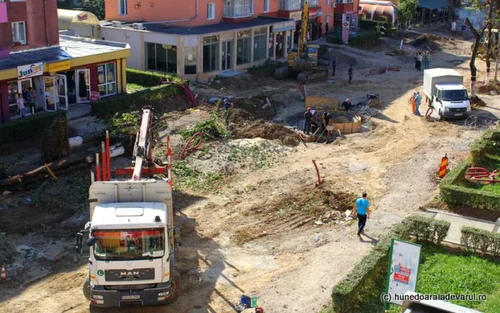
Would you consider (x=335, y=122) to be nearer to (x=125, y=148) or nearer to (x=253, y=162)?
(x=253, y=162)

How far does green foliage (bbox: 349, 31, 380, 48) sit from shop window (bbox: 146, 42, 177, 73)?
75.6 feet

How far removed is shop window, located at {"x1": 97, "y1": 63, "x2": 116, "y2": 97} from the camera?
40.2 m

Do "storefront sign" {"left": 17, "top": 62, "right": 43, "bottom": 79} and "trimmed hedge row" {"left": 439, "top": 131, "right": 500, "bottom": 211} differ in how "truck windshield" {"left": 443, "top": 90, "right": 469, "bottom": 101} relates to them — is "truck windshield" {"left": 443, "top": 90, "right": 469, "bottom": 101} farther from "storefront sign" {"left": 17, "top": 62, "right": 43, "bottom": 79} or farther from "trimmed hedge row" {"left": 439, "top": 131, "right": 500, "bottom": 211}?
"storefront sign" {"left": 17, "top": 62, "right": 43, "bottom": 79}

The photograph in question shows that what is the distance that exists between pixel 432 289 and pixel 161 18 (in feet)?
121

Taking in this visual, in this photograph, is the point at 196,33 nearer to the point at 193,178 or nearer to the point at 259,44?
the point at 259,44

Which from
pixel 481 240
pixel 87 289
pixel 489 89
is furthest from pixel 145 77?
pixel 481 240

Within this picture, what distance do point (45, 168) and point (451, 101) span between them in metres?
23.9

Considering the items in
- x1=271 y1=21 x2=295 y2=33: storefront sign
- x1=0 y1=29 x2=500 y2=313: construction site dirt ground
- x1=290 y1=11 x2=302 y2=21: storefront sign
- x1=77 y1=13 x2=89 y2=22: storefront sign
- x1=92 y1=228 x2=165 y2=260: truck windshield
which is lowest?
x1=0 y1=29 x2=500 y2=313: construction site dirt ground

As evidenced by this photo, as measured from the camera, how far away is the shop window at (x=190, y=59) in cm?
4716

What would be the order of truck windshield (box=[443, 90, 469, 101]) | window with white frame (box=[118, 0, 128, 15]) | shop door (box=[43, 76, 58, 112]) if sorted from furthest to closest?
1. window with white frame (box=[118, 0, 128, 15])
2. truck windshield (box=[443, 90, 469, 101])
3. shop door (box=[43, 76, 58, 112])

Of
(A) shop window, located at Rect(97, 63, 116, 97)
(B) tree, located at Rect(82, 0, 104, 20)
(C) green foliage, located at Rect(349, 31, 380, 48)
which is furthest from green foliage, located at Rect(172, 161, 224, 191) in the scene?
(B) tree, located at Rect(82, 0, 104, 20)

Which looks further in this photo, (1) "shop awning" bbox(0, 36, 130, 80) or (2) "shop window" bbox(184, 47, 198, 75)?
(2) "shop window" bbox(184, 47, 198, 75)

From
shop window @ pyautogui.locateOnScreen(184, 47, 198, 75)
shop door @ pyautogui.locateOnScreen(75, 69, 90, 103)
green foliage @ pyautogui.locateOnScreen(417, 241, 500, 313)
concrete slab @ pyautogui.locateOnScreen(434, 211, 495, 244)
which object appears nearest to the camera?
green foliage @ pyautogui.locateOnScreen(417, 241, 500, 313)

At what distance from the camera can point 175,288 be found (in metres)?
19.1
